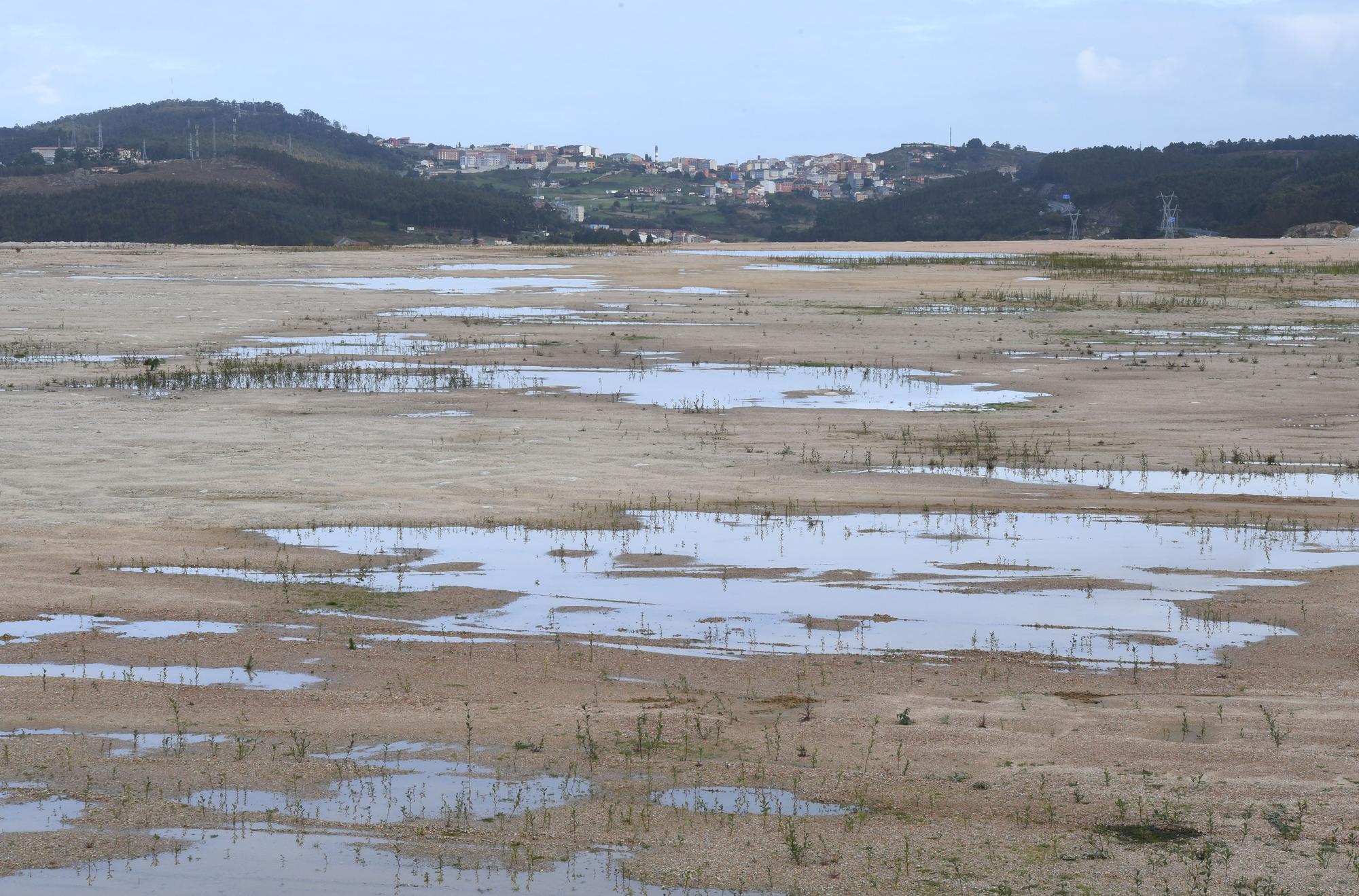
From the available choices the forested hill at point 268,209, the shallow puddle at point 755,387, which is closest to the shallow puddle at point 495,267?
the shallow puddle at point 755,387

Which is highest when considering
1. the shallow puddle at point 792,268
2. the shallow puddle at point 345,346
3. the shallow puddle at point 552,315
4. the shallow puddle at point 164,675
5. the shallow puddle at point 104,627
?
the shallow puddle at point 792,268

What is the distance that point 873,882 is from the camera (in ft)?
20.2

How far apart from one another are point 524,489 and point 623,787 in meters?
8.50

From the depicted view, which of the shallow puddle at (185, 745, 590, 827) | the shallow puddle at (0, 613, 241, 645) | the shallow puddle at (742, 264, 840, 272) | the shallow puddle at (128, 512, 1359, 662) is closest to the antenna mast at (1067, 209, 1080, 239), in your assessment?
the shallow puddle at (742, 264, 840, 272)

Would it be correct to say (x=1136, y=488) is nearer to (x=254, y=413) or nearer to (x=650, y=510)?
(x=650, y=510)

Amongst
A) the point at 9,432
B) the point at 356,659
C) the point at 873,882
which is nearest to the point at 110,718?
the point at 356,659

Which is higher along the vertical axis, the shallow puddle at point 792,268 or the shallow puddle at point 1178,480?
the shallow puddle at point 792,268

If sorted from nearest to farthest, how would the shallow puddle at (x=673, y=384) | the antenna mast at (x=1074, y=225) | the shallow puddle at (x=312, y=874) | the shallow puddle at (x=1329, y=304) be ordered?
1. the shallow puddle at (x=312, y=874)
2. the shallow puddle at (x=673, y=384)
3. the shallow puddle at (x=1329, y=304)
4. the antenna mast at (x=1074, y=225)

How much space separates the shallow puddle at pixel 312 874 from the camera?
612cm

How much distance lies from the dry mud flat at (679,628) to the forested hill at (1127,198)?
10259cm

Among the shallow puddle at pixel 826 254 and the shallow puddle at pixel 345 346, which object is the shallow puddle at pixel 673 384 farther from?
the shallow puddle at pixel 826 254

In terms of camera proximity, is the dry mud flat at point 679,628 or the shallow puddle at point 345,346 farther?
the shallow puddle at point 345,346

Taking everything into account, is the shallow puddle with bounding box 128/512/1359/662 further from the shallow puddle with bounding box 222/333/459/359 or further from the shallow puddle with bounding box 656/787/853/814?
the shallow puddle with bounding box 222/333/459/359

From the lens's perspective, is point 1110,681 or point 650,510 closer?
point 1110,681
